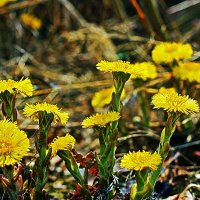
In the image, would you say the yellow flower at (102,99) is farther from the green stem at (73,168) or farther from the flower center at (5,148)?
the flower center at (5,148)

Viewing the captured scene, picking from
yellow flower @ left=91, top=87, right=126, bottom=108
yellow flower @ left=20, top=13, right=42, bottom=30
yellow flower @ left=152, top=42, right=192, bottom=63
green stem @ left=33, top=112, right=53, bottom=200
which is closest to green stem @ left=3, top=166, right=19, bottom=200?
green stem @ left=33, top=112, right=53, bottom=200

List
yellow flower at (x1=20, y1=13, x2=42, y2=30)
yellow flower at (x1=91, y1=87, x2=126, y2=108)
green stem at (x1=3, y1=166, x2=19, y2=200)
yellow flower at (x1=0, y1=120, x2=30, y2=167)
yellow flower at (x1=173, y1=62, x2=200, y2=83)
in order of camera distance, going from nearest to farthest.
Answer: yellow flower at (x1=0, y1=120, x2=30, y2=167) < green stem at (x1=3, y1=166, x2=19, y2=200) < yellow flower at (x1=173, y1=62, x2=200, y2=83) < yellow flower at (x1=91, y1=87, x2=126, y2=108) < yellow flower at (x1=20, y1=13, x2=42, y2=30)

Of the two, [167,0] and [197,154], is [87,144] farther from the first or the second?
[167,0]

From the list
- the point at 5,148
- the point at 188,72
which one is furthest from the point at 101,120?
the point at 188,72

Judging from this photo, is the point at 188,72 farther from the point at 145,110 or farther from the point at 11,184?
the point at 11,184

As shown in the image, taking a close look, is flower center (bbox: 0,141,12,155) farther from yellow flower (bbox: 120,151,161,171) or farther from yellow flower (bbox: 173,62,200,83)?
yellow flower (bbox: 173,62,200,83)

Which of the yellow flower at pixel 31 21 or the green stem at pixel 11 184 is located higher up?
the yellow flower at pixel 31 21

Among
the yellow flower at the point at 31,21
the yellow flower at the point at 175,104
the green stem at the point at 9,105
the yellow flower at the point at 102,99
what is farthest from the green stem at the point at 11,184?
the yellow flower at the point at 31,21
